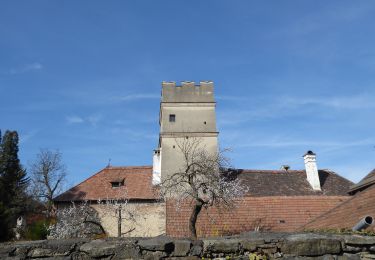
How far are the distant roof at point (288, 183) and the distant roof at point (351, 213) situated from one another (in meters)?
11.6

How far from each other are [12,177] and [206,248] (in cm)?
3786

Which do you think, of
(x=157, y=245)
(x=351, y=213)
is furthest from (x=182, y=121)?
(x=157, y=245)

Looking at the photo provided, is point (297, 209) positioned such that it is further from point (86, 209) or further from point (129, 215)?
point (86, 209)

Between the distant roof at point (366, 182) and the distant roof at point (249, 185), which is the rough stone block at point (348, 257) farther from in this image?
the distant roof at point (249, 185)

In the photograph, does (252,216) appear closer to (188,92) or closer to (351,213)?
(351,213)

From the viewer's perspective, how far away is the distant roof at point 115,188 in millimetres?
27469

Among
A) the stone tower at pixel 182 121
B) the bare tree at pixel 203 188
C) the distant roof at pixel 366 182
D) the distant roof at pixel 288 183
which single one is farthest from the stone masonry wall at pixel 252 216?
the stone tower at pixel 182 121

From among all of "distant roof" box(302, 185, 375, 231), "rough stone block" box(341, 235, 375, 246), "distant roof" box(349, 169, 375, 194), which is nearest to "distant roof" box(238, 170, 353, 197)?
"distant roof" box(349, 169, 375, 194)

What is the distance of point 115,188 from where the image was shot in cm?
2867

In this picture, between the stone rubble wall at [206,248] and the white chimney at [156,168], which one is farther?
the white chimney at [156,168]

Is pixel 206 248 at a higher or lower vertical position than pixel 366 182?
lower

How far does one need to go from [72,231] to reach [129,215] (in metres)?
4.14

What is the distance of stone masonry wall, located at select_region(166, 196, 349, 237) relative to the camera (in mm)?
20188

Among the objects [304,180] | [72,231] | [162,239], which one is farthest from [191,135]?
[162,239]
